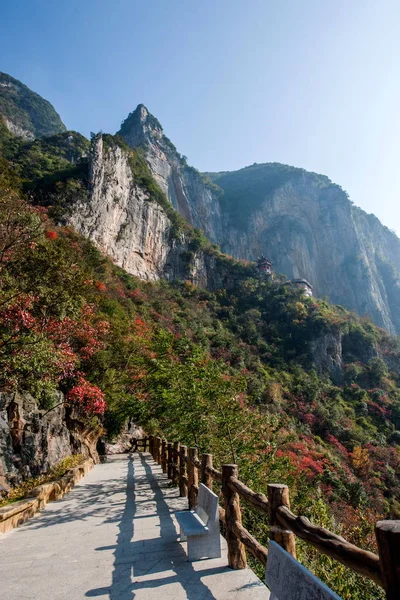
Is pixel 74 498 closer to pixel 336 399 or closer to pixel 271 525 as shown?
pixel 271 525

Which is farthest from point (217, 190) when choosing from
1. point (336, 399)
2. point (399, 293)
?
point (336, 399)

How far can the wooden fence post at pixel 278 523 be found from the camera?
2201mm

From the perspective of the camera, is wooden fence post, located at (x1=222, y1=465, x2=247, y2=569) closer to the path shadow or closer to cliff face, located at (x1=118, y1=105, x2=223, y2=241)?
the path shadow

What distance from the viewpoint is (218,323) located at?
44219 millimetres

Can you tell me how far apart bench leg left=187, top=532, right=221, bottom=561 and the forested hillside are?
44.9 inches

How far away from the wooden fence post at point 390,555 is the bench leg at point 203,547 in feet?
7.60

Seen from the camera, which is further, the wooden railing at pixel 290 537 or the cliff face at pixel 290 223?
the cliff face at pixel 290 223

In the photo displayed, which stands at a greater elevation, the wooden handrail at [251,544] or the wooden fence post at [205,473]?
the wooden fence post at [205,473]

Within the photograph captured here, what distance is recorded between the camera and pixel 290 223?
89.0 m

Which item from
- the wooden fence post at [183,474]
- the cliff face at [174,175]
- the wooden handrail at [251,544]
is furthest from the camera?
the cliff face at [174,175]

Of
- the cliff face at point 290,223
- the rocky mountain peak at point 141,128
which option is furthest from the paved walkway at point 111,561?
the rocky mountain peak at point 141,128

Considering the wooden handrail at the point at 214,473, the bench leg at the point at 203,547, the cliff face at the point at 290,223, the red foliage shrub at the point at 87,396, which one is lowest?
the bench leg at the point at 203,547

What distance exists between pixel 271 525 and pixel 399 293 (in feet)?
360

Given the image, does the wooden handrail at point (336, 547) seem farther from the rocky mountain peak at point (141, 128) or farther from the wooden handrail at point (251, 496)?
the rocky mountain peak at point (141, 128)
